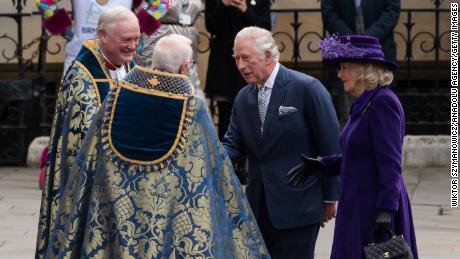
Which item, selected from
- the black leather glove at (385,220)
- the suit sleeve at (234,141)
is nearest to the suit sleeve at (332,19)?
the suit sleeve at (234,141)

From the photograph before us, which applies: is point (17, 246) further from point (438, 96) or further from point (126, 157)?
point (438, 96)

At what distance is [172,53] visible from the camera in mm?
6984

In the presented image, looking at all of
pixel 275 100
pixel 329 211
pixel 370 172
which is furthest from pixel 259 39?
pixel 370 172

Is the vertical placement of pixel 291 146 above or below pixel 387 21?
below

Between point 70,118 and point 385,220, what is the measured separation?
80.0 inches

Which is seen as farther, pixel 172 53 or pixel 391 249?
pixel 172 53

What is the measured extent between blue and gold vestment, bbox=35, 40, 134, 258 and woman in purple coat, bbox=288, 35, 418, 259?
146cm

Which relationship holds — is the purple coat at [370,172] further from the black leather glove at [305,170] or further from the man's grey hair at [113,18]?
the man's grey hair at [113,18]

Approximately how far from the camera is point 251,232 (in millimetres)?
7125

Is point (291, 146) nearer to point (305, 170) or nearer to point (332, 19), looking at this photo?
point (305, 170)

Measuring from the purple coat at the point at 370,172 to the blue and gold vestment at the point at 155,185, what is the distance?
0.52 m

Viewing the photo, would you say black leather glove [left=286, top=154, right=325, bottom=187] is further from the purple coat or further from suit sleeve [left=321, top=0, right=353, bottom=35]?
suit sleeve [left=321, top=0, right=353, bottom=35]

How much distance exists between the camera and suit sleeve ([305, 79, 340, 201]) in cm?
756

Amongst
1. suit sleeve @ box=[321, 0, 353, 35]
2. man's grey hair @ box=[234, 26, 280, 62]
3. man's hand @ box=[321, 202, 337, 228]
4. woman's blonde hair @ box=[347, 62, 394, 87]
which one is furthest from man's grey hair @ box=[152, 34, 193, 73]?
suit sleeve @ box=[321, 0, 353, 35]
